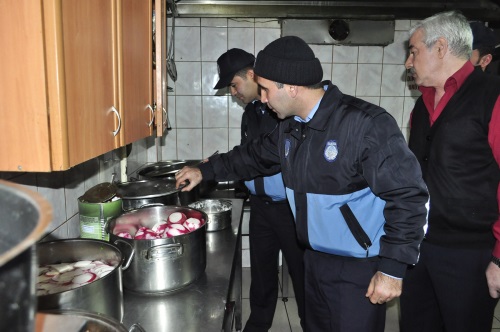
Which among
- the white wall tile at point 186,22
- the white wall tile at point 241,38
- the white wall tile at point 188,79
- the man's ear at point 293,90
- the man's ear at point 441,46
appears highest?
the white wall tile at point 186,22

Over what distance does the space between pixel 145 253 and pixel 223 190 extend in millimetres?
1511

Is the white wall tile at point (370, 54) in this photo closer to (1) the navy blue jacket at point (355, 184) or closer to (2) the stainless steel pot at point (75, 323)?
(1) the navy blue jacket at point (355, 184)

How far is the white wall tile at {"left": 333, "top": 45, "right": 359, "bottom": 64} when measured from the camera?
2.64 metres

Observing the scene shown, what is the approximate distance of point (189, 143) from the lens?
273 centimetres

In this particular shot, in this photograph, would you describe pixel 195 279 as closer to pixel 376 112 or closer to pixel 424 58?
pixel 376 112

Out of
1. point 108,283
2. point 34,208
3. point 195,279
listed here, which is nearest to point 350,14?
point 195,279

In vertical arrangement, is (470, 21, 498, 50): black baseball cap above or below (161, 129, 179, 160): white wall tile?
above

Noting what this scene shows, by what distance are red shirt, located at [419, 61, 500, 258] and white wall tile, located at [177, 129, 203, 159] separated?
163 cm

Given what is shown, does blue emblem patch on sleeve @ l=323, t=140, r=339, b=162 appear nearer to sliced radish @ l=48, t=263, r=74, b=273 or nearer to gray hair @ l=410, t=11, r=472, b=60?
gray hair @ l=410, t=11, r=472, b=60

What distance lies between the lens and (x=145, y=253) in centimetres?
97

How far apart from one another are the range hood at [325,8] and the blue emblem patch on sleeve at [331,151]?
143 cm

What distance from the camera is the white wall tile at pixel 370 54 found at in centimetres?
265

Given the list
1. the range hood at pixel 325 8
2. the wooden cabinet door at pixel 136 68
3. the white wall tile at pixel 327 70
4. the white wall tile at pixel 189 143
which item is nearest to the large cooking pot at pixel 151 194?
the wooden cabinet door at pixel 136 68

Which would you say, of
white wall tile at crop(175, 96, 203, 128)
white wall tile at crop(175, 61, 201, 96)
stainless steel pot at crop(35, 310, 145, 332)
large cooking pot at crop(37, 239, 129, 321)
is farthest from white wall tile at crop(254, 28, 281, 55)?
stainless steel pot at crop(35, 310, 145, 332)
